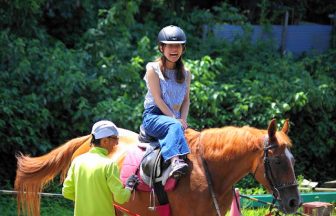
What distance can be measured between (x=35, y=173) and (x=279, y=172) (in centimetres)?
246

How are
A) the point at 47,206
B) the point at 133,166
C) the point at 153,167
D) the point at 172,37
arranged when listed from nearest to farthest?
the point at 153,167 < the point at 172,37 < the point at 133,166 < the point at 47,206

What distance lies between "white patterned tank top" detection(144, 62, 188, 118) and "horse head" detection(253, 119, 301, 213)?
3.02ft

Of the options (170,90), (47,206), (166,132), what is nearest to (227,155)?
(166,132)

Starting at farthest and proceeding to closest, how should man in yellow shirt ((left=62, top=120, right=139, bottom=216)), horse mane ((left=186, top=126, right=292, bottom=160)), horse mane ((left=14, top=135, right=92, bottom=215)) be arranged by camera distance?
horse mane ((left=14, top=135, right=92, bottom=215)) < horse mane ((left=186, top=126, right=292, bottom=160)) < man in yellow shirt ((left=62, top=120, right=139, bottom=216))

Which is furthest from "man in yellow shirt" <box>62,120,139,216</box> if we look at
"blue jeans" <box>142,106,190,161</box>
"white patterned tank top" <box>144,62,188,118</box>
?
"white patterned tank top" <box>144,62,188,118</box>

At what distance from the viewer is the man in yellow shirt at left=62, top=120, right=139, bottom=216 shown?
452 cm

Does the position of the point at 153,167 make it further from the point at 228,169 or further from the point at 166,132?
the point at 228,169

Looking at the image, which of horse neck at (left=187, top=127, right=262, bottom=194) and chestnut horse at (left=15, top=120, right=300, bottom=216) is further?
horse neck at (left=187, top=127, right=262, bottom=194)

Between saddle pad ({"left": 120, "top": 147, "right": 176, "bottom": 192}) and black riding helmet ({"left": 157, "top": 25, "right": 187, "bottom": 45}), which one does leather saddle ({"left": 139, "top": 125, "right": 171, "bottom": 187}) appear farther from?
black riding helmet ({"left": 157, "top": 25, "right": 187, "bottom": 45})

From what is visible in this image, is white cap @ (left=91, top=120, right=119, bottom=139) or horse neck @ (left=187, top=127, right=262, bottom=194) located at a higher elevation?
white cap @ (left=91, top=120, right=119, bottom=139)

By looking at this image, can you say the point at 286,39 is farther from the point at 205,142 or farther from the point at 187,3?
the point at 205,142

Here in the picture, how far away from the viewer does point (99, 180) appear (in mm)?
4531

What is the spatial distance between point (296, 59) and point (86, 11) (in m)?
3.87

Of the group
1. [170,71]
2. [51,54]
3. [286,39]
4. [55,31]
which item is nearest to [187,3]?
[286,39]
